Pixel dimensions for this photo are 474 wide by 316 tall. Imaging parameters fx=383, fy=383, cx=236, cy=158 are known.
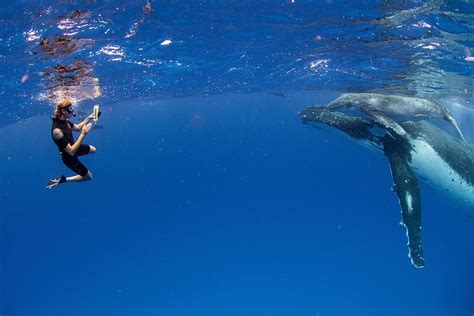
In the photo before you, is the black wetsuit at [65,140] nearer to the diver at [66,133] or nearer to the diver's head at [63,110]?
the diver at [66,133]

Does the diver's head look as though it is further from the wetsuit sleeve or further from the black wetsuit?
the wetsuit sleeve

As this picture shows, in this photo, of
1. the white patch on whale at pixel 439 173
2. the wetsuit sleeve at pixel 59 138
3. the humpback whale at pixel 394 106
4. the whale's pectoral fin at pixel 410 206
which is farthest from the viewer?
the humpback whale at pixel 394 106

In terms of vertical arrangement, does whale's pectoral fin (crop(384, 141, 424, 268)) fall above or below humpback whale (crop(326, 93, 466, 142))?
below

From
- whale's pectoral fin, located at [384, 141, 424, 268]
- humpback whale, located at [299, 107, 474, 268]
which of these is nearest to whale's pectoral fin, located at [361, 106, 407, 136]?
humpback whale, located at [299, 107, 474, 268]

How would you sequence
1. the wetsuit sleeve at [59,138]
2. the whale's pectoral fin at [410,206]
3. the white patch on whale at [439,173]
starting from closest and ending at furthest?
the wetsuit sleeve at [59,138], the whale's pectoral fin at [410,206], the white patch on whale at [439,173]

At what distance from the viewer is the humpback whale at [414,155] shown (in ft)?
32.8

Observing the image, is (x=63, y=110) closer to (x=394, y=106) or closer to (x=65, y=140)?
(x=65, y=140)

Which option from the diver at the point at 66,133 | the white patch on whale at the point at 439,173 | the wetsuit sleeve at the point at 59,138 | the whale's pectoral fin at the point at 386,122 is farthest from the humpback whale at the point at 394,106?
the wetsuit sleeve at the point at 59,138

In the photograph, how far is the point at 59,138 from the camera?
302 inches

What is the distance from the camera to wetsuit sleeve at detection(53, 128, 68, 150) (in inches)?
300

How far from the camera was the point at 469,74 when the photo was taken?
654 inches

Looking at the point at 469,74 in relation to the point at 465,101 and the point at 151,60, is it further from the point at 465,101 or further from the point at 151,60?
the point at 151,60

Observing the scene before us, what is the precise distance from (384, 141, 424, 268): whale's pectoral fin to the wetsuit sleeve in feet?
26.1

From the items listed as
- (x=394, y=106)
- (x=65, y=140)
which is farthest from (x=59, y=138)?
(x=394, y=106)
